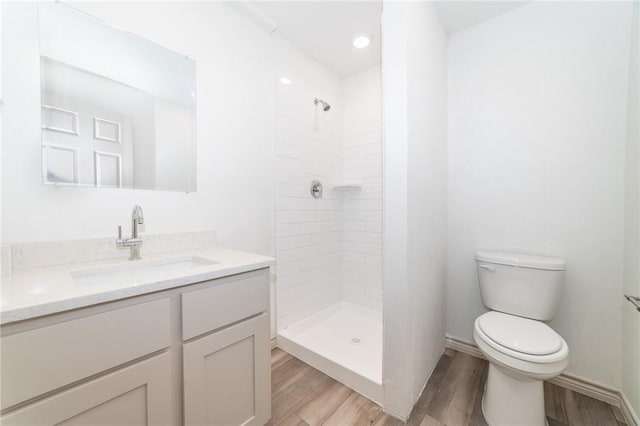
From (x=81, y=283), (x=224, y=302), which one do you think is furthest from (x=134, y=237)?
(x=224, y=302)


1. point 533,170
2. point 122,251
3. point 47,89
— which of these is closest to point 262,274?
point 122,251

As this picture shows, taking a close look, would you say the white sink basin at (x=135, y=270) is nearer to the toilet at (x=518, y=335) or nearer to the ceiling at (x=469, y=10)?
the toilet at (x=518, y=335)

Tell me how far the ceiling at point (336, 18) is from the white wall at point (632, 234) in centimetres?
78

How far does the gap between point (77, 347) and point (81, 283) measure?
0.42 metres

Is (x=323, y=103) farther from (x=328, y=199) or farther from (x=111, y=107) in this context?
(x=111, y=107)

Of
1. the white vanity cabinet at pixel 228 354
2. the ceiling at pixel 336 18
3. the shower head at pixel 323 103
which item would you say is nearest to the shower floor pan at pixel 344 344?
the white vanity cabinet at pixel 228 354

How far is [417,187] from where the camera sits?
143 centimetres

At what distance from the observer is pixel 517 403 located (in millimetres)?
1258

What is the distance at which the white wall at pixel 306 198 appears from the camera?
6.79ft

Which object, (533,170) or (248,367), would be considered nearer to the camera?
(248,367)

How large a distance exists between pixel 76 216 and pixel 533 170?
2593 millimetres

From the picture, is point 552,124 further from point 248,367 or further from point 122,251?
point 122,251

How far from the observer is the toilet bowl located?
1.16m

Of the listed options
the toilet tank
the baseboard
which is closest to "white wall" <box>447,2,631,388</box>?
the baseboard
